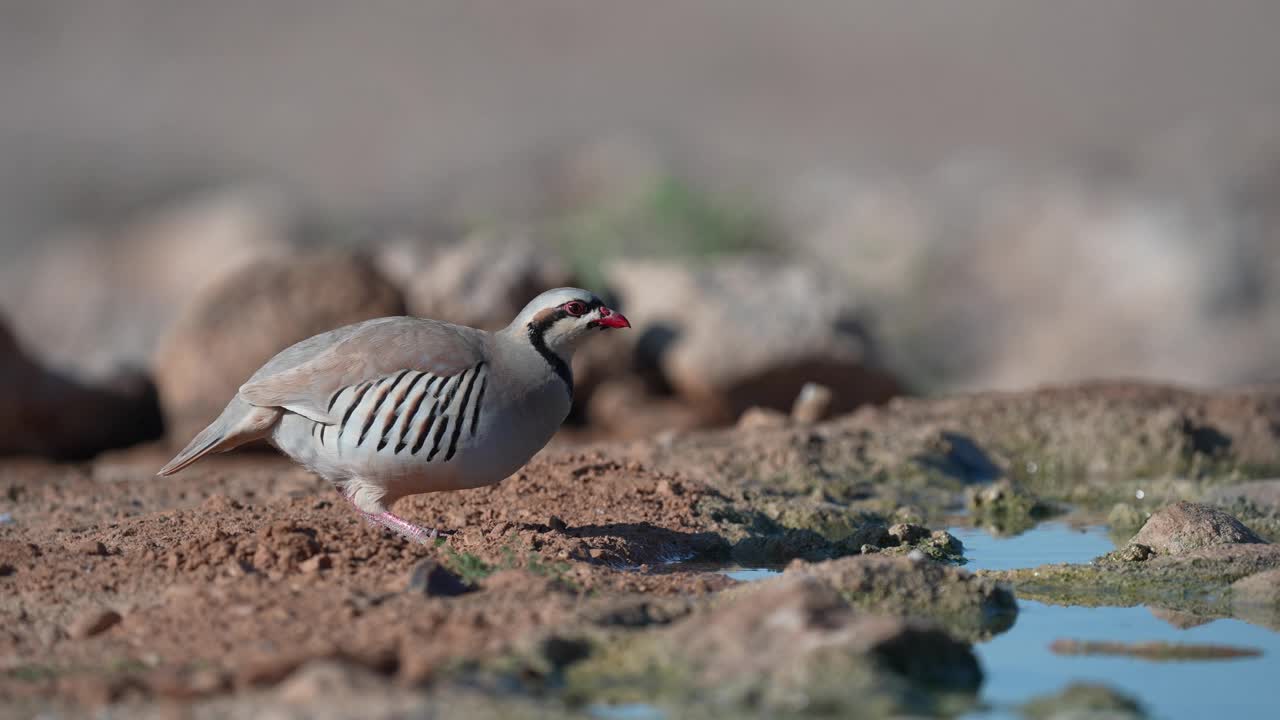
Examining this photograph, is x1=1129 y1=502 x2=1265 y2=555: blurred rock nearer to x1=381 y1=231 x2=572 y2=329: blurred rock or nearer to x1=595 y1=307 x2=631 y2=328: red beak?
x1=595 y1=307 x2=631 y2=328: red beak

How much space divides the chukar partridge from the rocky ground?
0.30 meters

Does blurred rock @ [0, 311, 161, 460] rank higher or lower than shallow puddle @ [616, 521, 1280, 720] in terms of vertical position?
lower

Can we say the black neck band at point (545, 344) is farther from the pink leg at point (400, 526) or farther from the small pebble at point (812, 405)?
the small pebble at point (812, 405)

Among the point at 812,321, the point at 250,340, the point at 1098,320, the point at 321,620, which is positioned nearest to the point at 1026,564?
the point at 321,620

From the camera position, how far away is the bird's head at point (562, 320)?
7363 millimetres

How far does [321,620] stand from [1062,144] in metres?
28.1

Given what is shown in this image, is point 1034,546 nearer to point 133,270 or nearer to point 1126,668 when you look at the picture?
point 1126,668

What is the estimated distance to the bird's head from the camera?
7.36 meters

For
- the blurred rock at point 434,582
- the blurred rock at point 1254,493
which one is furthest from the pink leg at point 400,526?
the blurred rock at point 1254,493

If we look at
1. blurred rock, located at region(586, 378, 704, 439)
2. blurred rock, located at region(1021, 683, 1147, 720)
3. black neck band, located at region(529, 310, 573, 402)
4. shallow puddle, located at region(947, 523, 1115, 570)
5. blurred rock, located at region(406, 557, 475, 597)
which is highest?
blurred rock, located at region(586, 378, 704, 439)

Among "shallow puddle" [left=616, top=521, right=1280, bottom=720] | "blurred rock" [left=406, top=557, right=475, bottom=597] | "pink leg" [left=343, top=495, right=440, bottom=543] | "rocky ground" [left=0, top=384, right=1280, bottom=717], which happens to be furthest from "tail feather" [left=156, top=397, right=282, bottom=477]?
"shallow puddle" [left=616, top=521, right=1280, bottom=720]

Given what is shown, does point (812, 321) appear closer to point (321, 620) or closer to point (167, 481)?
point (167, 481)

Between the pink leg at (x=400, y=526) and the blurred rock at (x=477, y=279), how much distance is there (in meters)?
6.96

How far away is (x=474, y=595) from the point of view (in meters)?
5.68
